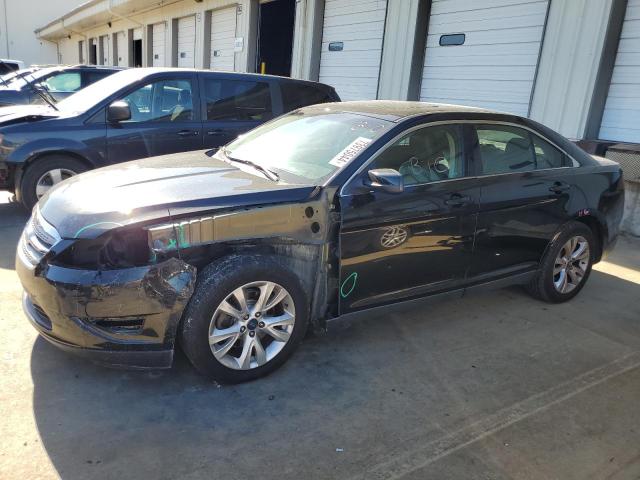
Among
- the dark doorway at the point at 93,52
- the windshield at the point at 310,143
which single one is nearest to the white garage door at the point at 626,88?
the windshield at the point at 310,143

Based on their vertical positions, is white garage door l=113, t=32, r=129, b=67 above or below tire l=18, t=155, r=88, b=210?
above

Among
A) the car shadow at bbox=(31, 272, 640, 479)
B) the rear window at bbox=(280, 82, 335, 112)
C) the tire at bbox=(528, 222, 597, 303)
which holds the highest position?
the rear window at bbox=(280, 82, 335, 112)

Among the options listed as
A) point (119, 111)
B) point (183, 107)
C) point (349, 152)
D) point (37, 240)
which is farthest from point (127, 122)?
point (349, 152)

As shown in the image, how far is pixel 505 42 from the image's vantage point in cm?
846

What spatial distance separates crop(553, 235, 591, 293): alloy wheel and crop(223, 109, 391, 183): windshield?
6.69 feet

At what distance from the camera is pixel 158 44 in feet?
71.0

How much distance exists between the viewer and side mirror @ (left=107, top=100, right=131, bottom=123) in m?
5.49

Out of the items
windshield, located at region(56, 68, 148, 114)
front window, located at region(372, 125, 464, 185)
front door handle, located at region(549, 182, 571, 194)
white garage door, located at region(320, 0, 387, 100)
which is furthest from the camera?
white garage door, located at region(320, 0, 387, 100)

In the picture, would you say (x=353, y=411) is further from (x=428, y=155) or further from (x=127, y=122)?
(x=127, y=122)

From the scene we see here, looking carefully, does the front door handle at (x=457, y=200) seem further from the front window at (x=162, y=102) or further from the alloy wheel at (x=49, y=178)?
the alloy wheel at (x=49, y=178)

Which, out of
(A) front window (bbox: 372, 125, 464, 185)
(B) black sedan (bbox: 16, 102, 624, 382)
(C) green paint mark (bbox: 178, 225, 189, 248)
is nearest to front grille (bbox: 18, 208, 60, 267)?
(B) black sedan (bbox: 16, 102, 624, 382)

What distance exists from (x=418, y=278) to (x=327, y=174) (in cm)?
95

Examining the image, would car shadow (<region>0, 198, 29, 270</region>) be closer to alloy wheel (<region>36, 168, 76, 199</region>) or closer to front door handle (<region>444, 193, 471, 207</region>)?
alloy wheel (<region>36, 168, 76, 199</region>)

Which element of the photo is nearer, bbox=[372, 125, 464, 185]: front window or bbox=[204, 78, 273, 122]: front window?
bbox=[372, 125, 464, 185]: front window
